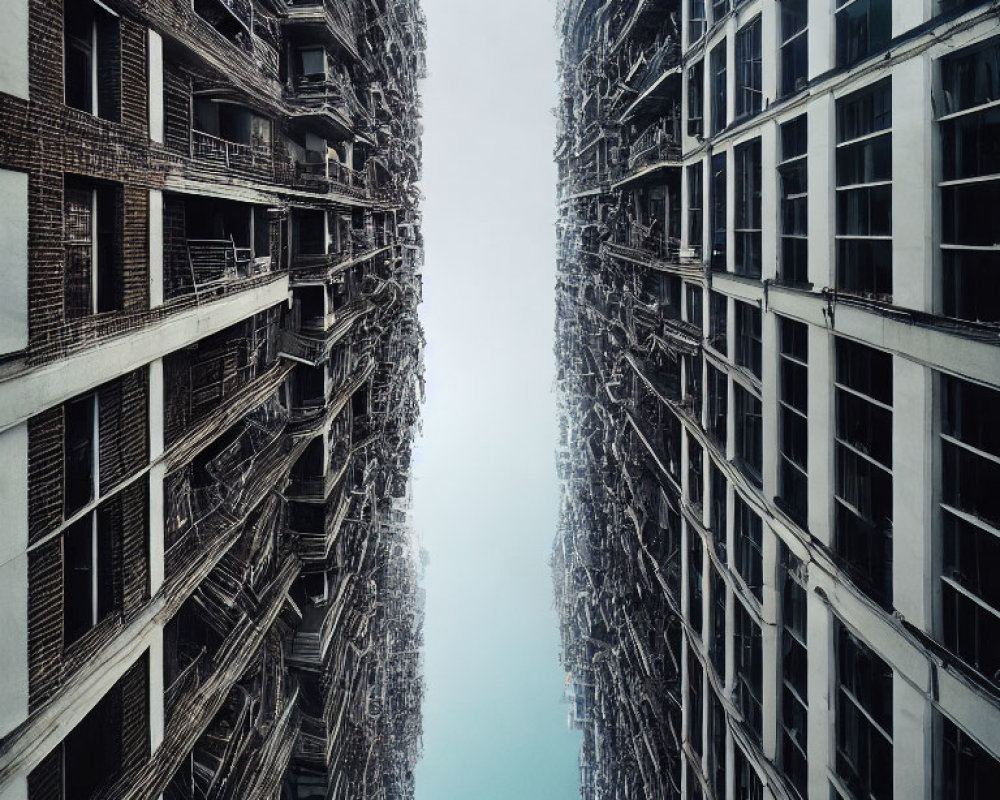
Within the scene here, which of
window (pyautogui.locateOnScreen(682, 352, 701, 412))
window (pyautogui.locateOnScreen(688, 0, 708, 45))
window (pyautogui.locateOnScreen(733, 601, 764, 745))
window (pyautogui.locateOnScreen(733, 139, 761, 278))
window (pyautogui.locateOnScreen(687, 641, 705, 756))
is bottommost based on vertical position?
window (pyautogui.locateOnScreen(687, 641, 705, 756))

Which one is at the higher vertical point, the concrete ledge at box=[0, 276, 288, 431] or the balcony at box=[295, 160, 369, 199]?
the balcony at box=[295, 160, 369, 199]

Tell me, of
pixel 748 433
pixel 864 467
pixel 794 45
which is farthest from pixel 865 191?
pixel 748 433

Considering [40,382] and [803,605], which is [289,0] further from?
[803,605]

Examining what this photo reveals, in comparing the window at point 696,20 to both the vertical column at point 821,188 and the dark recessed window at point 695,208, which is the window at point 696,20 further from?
the vertical column at point 821,188

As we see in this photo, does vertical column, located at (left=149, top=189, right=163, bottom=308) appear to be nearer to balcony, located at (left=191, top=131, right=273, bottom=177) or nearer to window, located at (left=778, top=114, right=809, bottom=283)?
balcony, located at (left=191, top=131, right=273, bottom=177)

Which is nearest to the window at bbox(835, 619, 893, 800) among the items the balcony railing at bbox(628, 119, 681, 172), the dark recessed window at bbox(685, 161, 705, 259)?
the dark recessed window at bbox(685, 161, 705, 259)

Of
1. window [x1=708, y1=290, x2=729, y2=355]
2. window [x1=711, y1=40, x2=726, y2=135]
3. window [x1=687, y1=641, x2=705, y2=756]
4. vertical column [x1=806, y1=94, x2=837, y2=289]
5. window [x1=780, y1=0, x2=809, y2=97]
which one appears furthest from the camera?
window [x1=687, y1=641, x2=705, y2=756]

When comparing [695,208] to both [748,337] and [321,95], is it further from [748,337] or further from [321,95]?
[321,95]
